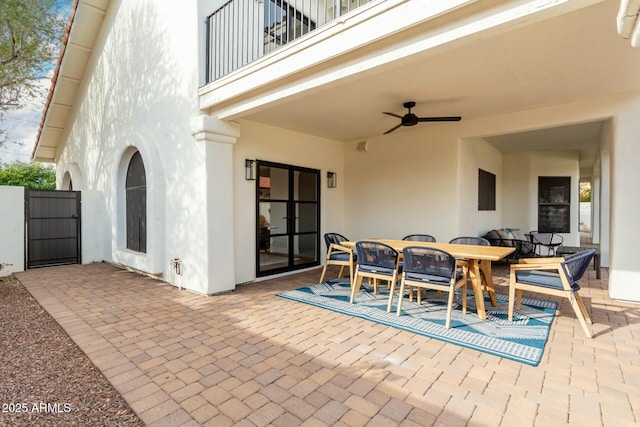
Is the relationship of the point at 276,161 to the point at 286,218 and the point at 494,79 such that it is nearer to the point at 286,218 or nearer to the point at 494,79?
the point at 286,218

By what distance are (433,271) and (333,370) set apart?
1.66 metres

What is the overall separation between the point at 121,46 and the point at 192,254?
515cm

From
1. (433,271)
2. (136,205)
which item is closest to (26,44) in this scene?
(136,205)

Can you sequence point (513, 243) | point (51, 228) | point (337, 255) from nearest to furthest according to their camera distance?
point (337, 255)
point (513, 243)
point (51, 228)

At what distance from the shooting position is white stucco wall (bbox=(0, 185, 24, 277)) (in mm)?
6371

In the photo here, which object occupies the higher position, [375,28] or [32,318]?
[375,28]

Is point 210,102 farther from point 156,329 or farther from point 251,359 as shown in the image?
point 251,359

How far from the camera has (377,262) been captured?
414cm

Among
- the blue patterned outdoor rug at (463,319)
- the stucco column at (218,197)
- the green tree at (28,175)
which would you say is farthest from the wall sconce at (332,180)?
the green tree at (28,175)

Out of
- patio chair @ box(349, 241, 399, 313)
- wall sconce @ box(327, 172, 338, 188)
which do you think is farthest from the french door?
patio chair @ box(349, 241, 399, 313)

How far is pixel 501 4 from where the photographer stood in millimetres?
2258

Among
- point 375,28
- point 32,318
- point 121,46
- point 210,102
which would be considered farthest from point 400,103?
point 121,46

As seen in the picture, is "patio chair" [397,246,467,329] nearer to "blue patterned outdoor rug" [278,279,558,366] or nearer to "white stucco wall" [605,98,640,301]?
"blue patterned outdoor rug" [278,279,558,366]

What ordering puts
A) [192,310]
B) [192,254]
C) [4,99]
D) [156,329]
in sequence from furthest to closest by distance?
[4,99]
[192,254]
[192,310]
[156,329]
